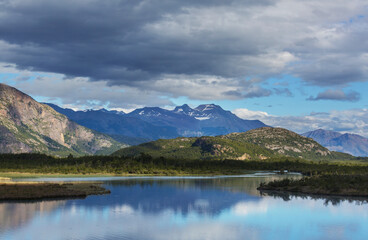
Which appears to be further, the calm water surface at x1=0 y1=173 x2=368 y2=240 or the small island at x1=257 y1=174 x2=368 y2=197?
the small island at x1=257 y1=174 x2=368 y2=197

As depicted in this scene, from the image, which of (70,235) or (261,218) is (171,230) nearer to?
(70,235)

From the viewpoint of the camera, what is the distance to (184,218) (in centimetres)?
9125

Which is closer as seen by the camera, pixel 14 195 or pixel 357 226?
pixel 357 226

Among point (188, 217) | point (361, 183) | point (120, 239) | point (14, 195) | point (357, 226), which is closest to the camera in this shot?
point (120, 239)

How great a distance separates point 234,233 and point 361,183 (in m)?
89.7

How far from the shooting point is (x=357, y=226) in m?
85.2

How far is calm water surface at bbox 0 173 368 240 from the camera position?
237 feet

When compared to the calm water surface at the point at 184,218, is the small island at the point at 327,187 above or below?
above

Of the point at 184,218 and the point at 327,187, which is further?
the point at 327,187

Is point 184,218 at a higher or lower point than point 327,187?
lower

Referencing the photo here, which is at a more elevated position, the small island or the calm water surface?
the small island

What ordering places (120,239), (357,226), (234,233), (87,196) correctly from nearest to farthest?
(120,239) → (234,233) → (357,226) → (87,196)

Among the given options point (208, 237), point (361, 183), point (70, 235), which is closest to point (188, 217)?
point (208, 237)

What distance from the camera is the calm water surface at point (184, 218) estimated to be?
72.4 meters
